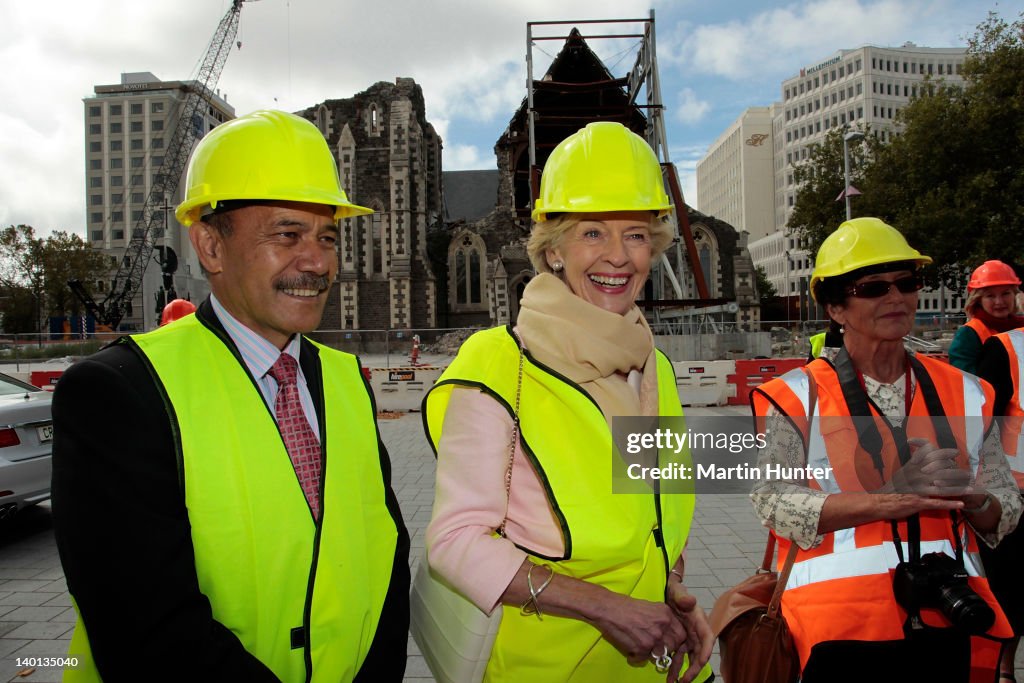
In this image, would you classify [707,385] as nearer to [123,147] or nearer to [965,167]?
[965,167]

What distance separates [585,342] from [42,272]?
59180mm

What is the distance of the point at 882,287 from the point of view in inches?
86.4

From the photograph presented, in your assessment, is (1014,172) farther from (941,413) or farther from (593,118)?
(941,413)

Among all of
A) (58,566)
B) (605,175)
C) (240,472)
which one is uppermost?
(605,175)

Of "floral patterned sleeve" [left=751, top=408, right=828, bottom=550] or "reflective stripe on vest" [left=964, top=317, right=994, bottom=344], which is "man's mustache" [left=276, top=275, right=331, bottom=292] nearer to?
"floral patterned sleeve" [left=751, top=408, right=828, bottom=550]

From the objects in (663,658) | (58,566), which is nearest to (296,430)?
→ (663,658)

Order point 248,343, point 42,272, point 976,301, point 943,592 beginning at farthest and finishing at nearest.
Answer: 1. point 42,272
2. point 976,301
3. point 943,592
4. point 248,343

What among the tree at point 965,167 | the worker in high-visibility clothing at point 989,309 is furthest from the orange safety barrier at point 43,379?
the tree at point 965,167

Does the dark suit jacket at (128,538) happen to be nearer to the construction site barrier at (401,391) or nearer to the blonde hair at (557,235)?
the blonde hair at (557,235)

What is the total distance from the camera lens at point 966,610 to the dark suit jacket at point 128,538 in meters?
1.84

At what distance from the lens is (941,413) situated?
2.07m

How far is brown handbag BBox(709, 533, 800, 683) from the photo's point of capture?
6.33ft

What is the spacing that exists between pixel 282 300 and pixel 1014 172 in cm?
3050

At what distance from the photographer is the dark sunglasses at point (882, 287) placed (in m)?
2.20
